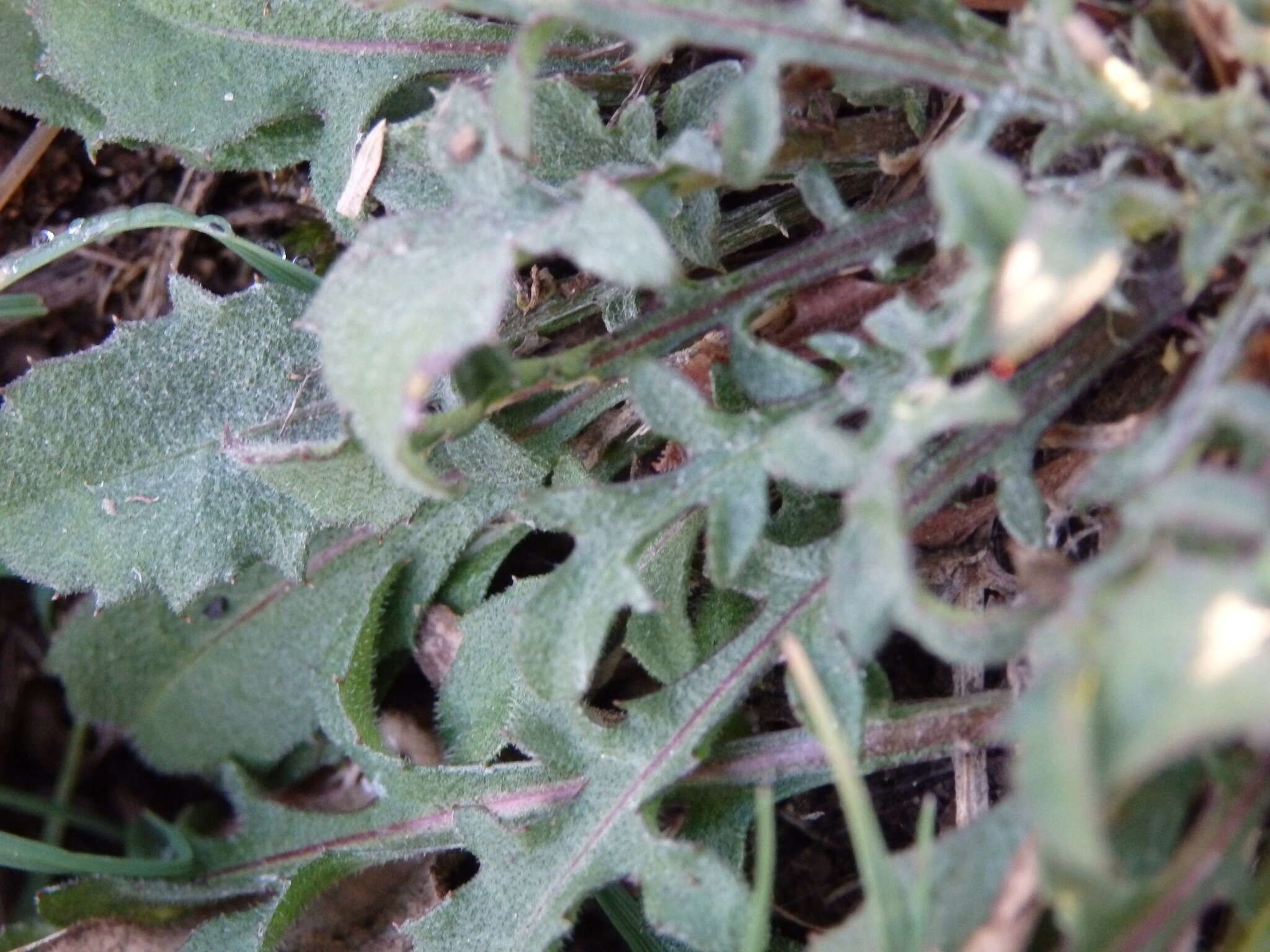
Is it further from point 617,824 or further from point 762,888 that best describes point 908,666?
point 762,888

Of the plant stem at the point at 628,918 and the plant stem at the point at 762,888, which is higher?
the plant stem at the point at 762,888

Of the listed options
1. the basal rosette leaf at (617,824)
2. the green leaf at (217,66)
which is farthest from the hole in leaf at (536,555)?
the green leaf at (217,66)

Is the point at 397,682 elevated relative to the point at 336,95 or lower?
lower

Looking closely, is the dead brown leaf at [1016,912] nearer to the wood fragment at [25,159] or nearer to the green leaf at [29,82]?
the green leaf at [29,82]

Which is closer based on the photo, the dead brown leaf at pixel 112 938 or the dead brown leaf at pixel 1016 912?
the dead brown leaf at pixel 1016 912

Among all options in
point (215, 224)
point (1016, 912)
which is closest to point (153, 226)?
point (215, 224)

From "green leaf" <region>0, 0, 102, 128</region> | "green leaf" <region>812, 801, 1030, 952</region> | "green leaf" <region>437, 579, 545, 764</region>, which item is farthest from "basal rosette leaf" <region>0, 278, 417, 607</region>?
"green leaf" <region>812, 801, 1030, 952</region>

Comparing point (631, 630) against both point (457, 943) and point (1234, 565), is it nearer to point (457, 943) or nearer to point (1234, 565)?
point (457, 943)

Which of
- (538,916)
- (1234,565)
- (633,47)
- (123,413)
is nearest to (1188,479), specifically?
(1234,565)

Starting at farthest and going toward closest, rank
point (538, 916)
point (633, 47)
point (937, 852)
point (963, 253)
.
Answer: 1. point (633, 47)
2. point (538, 916)
3. point (963, 253)
4. point (937, 852)
